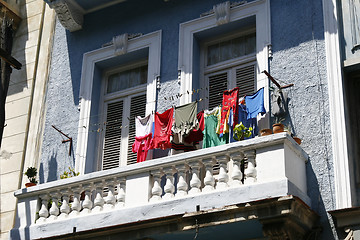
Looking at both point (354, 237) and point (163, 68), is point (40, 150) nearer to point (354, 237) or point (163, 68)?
point (163, 68)

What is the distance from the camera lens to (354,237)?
11555 mm

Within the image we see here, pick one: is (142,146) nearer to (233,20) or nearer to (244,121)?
(244,121)

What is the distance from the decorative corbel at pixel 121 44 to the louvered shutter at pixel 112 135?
115 cm

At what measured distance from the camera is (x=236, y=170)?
482 inches

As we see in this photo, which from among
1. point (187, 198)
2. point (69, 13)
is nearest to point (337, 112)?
point (187, 198)

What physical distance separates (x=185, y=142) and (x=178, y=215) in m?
2.12

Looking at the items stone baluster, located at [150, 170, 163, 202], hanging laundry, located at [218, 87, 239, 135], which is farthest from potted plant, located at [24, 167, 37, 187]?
hanging laundry, located at [218, 87, 239, 135]

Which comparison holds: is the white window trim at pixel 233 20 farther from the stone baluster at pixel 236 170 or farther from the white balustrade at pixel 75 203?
the white balustrade at pixel 75 203

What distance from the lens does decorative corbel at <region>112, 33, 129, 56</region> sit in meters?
16.3

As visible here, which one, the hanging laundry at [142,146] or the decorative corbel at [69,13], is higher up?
the decorative corbel at [69,13]

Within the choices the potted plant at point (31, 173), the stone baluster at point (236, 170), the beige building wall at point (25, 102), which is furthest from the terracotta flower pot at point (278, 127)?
the beige building wall at point (25, 102)

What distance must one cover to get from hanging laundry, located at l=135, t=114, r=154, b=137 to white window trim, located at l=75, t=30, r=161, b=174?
1.23 feet

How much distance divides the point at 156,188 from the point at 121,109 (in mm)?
3802

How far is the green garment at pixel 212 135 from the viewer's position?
13.6 meters
